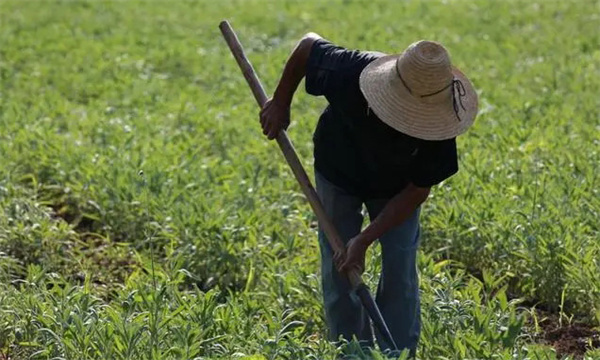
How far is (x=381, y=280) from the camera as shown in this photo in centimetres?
497

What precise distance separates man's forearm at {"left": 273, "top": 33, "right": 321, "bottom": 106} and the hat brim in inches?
16.7

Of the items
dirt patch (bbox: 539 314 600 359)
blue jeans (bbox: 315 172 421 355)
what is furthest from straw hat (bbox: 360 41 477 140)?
dirt patch (bbox: 539 314 600 359)

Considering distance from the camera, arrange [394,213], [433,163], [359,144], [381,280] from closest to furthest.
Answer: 1. [433,163]
2. [394,213]
3. [359,144]
4. [381,280]

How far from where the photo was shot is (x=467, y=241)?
6.26 m

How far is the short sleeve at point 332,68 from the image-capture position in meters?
4.59

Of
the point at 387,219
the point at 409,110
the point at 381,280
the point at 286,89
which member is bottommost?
the point at 381,280

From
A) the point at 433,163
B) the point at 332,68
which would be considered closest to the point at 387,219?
the point at 433,163

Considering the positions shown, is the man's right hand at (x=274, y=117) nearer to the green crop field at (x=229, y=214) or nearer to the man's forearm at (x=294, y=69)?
the man's forearm at (x=294, y=69)

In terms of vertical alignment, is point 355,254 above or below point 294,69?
below

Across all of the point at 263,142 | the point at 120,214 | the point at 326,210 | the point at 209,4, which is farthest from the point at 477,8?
the point at 326,210

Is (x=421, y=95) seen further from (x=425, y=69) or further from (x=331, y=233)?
(x=331, y=233)

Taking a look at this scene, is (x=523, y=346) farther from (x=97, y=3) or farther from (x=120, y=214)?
(x=97, y=3)

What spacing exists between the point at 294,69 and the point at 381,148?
0.52 m

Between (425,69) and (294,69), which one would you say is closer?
(425,69)
